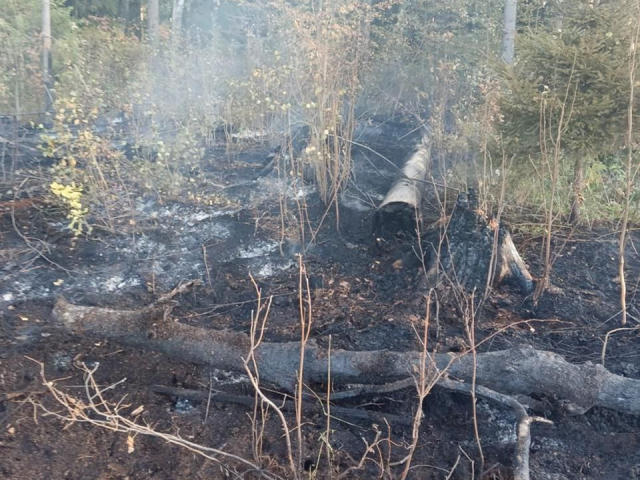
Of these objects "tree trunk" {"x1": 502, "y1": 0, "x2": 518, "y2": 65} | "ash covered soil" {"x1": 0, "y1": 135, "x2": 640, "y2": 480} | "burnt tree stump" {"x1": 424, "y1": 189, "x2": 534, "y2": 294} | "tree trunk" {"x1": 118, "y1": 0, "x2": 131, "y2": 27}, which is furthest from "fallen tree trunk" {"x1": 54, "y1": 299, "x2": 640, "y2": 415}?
"tree trunk" {"x1": 118, "y1": 0, "x2": 131, "y2": 27}

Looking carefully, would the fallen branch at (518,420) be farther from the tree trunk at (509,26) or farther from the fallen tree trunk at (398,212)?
the tree trunk at (509,26)

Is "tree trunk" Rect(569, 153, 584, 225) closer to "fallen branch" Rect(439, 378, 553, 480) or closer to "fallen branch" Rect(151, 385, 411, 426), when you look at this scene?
"fallen branch" Rect(439, 378, 553, 480)

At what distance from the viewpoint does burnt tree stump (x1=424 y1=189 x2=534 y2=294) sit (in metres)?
4.96

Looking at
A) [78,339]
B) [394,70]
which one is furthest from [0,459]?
[394,70]

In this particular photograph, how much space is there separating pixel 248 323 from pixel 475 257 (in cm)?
206

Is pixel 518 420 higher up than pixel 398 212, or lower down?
lower down

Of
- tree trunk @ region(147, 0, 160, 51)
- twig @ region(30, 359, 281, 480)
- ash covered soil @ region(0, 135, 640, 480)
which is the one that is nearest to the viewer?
twig @ region(30, 359, 281, 480)

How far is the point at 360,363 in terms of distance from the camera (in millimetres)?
3594

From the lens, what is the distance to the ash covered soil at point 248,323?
9.96ft

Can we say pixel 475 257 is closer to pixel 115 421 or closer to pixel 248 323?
pixel 248 323

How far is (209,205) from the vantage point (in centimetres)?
716

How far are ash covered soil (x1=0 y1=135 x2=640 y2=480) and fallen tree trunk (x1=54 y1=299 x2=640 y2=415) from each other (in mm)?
107

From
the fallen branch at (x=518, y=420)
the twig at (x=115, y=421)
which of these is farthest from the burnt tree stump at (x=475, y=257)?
the twig at (x=115, y=421)

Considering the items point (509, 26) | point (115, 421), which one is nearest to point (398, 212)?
point (115, 421)
